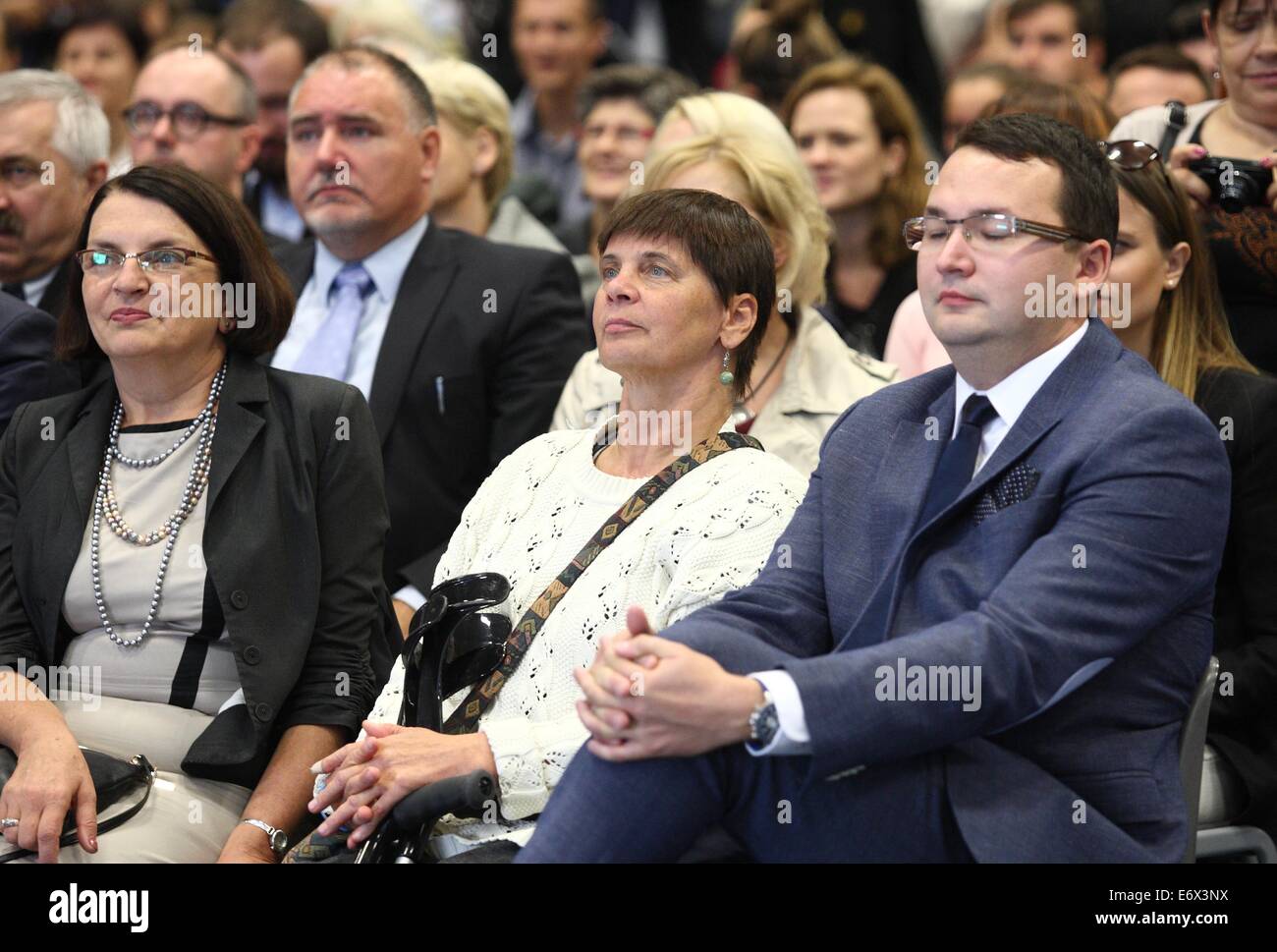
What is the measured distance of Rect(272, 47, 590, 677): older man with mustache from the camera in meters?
4.11

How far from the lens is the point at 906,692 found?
2.29m

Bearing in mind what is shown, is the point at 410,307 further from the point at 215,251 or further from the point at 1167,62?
the point at 1167,62

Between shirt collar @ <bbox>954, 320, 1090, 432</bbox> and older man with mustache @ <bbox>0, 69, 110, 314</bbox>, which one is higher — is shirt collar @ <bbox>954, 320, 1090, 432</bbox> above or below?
below

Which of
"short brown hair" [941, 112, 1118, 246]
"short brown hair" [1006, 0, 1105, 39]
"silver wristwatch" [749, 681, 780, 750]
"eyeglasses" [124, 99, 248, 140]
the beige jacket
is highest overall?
"short brown hair" [1006, 0, 1105, 39]

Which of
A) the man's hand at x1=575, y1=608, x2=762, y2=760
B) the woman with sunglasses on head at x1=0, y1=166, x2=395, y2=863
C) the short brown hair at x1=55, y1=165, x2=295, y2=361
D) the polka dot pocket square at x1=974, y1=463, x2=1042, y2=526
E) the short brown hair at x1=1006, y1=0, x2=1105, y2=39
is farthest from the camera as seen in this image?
the short brown hair at x1=1006, y1=0, x2=1105, y2=39

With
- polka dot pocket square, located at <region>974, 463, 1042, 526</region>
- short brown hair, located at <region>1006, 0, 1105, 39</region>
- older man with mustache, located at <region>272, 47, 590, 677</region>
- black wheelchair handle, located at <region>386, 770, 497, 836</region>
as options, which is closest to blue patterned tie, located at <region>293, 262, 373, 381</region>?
older man with mustache, located at <region>272, 47, 590, 677</region>

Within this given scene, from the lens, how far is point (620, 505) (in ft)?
9.84

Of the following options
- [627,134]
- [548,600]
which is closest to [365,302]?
[627,134]

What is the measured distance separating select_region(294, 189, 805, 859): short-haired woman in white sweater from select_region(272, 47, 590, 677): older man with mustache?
0.90 meters

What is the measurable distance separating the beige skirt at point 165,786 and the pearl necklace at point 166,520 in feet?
0.50

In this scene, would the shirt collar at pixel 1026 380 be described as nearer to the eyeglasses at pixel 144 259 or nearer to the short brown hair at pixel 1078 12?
the eyeglasses at pixel 144 259

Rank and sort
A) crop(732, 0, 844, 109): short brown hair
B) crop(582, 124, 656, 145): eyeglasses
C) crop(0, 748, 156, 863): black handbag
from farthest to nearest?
crop(732, 0, 844, 109): short brown hair → crop(582, 124, 656, 145): eyeglasses → crop(0, 748, 156, 863): black handbag

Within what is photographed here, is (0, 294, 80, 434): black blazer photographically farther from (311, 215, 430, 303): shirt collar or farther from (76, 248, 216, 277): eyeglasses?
(311, 215, 430, 303): shirt collar

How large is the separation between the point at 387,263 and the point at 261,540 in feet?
4.66
